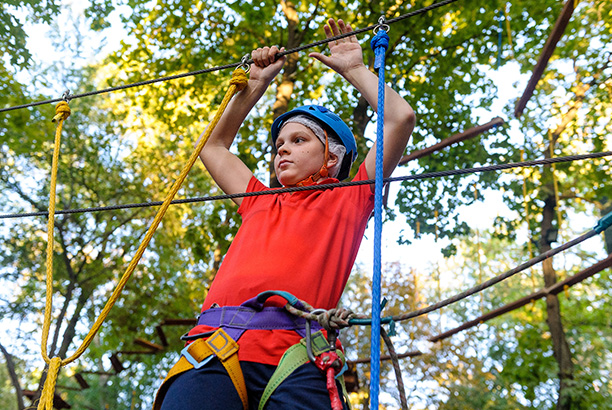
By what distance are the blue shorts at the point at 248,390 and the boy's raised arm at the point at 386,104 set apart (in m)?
0.79

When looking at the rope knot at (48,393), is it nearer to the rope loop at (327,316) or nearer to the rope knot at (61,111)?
the rope loop at (327,316)

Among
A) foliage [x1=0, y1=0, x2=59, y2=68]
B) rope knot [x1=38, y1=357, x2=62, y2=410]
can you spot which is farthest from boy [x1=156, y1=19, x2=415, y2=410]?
foliage [x1=0, y1=0, x2=59, y2=68]

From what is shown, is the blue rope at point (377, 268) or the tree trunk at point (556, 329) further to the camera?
the tree trunk at point (556, 329)

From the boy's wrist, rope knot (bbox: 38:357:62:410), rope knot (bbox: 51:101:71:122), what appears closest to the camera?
rope knot (bbox: 38:357:62:410)

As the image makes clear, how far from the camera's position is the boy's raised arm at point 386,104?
1.82m

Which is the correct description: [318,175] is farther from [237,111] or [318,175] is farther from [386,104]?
[237,111]

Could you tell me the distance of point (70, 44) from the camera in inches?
418

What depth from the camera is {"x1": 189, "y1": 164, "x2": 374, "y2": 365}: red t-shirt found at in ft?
4.99

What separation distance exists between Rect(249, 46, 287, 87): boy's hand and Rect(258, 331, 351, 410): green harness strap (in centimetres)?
118

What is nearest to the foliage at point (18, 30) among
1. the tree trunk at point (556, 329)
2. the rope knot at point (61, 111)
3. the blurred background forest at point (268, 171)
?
the blurred background forest at point (268, 171)

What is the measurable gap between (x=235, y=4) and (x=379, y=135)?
19.6 ft

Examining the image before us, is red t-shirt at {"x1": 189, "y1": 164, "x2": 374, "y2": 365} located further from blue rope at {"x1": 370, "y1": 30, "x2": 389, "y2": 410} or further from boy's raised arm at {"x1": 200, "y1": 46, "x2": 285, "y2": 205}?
boy's raised arm at {"x1": 200, "y1": 46, "x2": 285, "y2": 205}

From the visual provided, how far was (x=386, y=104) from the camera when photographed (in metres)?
1.88

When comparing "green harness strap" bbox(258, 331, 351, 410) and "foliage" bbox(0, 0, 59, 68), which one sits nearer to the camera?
"green harness strap" bbox(258, 331, 351, 410)
